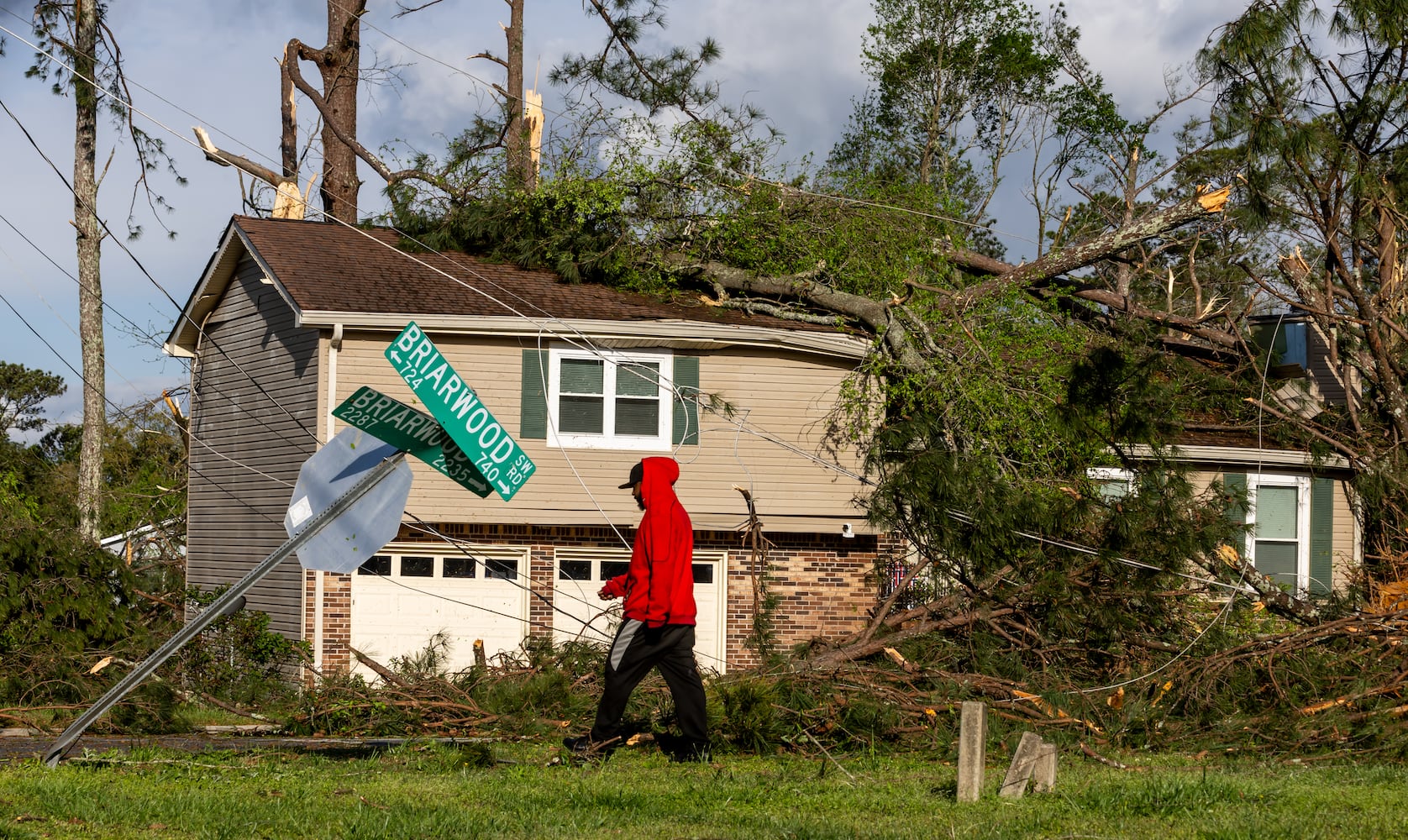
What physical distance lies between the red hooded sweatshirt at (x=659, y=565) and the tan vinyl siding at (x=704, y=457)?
23.0 feet

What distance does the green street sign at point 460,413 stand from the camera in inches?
248

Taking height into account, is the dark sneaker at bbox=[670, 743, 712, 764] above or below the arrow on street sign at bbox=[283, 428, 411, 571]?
below

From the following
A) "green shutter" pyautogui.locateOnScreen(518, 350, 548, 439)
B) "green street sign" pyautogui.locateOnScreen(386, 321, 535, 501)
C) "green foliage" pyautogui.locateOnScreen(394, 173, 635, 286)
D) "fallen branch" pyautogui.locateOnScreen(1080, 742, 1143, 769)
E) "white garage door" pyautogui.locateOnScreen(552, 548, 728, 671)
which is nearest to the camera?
"green street sign" pyautogui.locateOnScreen(386, 321, 535, 501)

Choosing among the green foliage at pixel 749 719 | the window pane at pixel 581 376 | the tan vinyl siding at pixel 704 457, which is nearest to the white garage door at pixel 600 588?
the tan vinyl siding at pixel 704 457

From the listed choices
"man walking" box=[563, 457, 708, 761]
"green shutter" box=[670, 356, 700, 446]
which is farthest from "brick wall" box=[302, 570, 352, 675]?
"man walking" box=[563, 457, 708, 761]

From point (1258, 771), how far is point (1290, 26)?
7.51 m

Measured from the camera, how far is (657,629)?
760cm

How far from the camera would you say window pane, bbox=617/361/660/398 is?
15445 mm

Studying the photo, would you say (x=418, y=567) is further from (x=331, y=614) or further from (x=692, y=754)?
(x=692, y=754)

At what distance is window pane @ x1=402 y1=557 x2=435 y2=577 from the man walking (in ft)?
26.3

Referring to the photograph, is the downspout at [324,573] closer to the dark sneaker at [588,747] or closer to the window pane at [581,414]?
the window pane at [581,414]

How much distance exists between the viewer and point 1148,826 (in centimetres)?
554

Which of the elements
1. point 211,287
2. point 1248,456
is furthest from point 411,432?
point 1248,456

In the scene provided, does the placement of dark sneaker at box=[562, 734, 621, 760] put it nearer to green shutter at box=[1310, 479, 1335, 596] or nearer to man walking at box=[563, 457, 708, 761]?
man walking at box=[563, 457, 708, 761]
